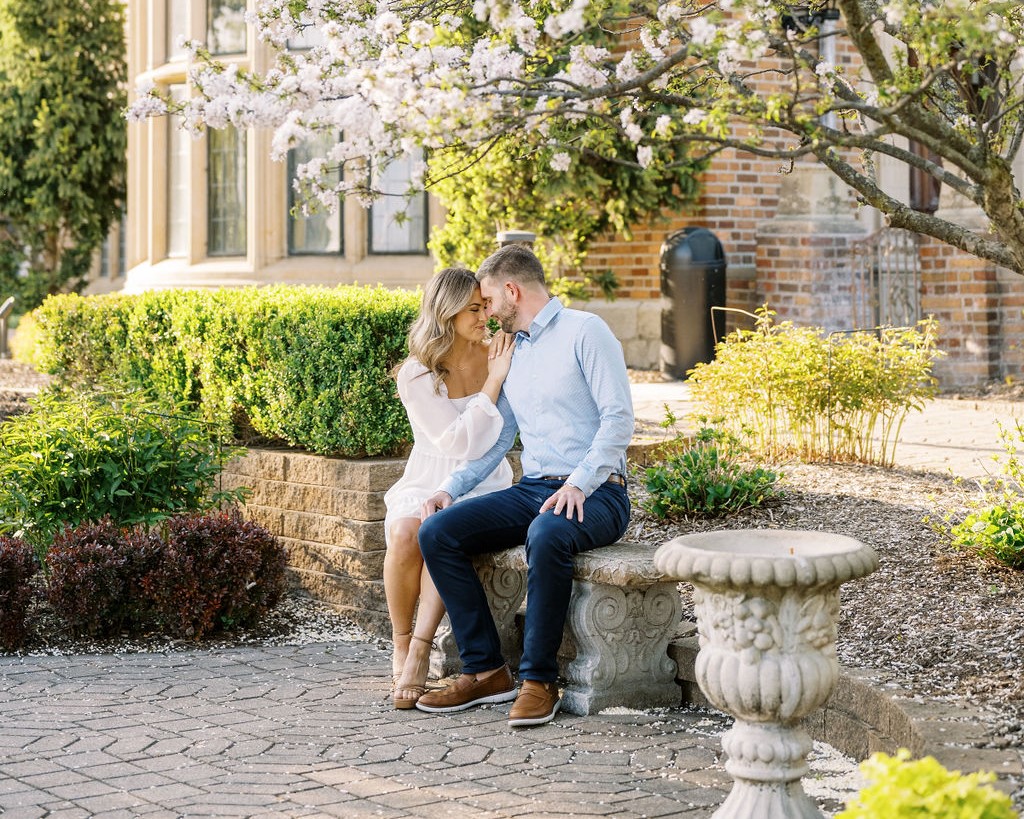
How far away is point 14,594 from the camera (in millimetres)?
5738

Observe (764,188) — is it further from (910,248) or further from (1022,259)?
(1022,259)

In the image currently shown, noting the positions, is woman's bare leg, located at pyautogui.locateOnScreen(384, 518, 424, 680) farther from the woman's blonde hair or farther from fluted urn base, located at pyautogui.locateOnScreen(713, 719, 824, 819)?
fluted urn base, located at pyautogui.locateOnScreen(713, 719, 824, 819)

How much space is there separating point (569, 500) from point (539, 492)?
12.0 inches

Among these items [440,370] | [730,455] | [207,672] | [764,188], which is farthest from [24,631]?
[764,188]

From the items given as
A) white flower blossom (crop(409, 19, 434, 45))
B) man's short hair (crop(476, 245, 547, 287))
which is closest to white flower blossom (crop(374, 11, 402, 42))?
white flower blossom (crop(409, 19, 434, 45))

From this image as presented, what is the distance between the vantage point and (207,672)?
5.47 meters

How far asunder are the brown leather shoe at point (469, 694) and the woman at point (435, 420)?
16 centimetres

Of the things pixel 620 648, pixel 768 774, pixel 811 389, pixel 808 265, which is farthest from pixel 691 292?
pixel 768 774

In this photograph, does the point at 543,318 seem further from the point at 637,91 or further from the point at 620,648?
the point at 637,91

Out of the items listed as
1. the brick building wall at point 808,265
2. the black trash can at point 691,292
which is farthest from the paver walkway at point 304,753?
the brick building wall at point 808,265

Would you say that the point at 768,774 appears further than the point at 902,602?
No

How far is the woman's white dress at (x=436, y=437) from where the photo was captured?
5.30 meters

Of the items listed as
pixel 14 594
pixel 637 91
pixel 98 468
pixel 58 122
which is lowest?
pixel 14 594

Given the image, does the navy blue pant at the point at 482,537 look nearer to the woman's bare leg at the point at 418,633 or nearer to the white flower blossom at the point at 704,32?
the woman's bare leg at the point at 418,633
